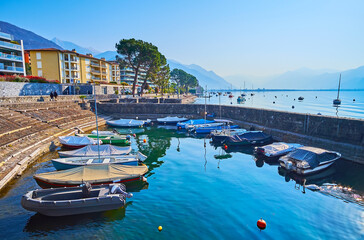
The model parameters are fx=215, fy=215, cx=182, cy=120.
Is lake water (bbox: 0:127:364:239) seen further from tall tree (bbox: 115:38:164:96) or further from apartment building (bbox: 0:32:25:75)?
tall tree (bbox: 115:38:164:96)

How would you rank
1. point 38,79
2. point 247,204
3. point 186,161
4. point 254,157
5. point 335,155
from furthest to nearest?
1. point 38,79
2. point 254,157
3. point 186,161
4. point 335,155
5. point 247,204

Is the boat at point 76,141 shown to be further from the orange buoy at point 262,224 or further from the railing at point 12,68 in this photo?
the railing at point 12,68

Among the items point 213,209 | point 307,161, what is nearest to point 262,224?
point 213,209

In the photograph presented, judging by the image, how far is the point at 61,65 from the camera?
6625 centimetres

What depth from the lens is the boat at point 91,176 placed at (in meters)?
16.2

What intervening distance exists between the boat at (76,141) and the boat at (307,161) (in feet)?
75.4

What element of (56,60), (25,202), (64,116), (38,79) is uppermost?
(56,60)

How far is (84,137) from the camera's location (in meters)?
28.5

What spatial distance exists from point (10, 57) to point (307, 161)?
220ft

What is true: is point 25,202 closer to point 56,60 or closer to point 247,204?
point 247,204

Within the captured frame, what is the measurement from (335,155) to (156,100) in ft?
→ 152

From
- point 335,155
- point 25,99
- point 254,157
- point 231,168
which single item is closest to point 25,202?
point 231,168

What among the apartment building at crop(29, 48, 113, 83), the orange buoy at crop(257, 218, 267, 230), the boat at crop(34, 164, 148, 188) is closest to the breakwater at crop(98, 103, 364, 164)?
the orange buoy at crop(257, 218, 267, 230)

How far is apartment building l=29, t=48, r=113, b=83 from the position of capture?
2542 inches
